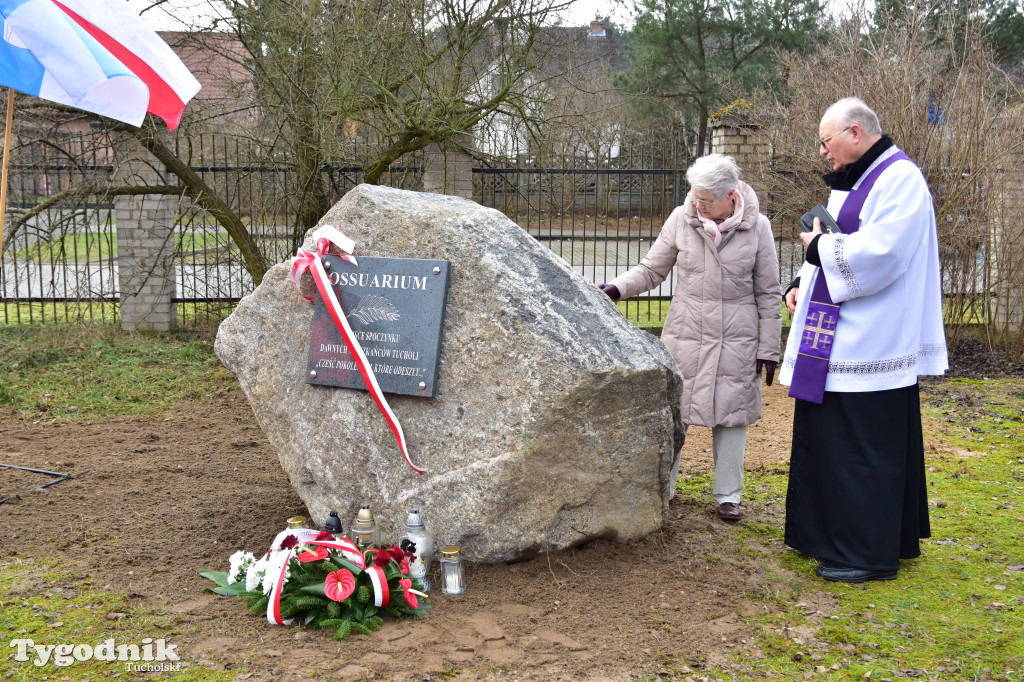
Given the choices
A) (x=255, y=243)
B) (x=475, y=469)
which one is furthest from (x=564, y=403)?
(x=255, y=243)

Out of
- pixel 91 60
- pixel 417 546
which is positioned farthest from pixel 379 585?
pixel 91 60

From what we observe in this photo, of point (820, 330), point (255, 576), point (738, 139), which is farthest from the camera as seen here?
point (738, 139)

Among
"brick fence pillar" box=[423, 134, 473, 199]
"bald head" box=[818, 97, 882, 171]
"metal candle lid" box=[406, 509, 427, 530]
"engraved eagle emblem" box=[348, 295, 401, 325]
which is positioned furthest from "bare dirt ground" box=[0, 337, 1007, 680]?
"brick fence pillar" box=[423, 134, 473, 199]

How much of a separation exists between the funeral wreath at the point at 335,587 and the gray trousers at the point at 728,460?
1.65m

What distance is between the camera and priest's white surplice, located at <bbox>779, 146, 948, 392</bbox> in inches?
135

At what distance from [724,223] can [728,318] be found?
16.8 inches

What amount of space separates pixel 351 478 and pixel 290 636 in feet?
2.43

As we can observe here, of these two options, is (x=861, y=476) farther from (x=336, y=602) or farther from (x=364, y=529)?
(x=336, y=602)

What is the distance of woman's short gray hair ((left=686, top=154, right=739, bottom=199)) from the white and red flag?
2.34 m

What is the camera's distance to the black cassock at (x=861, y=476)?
358 centimetres

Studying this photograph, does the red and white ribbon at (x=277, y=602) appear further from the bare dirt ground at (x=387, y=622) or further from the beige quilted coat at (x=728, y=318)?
the beige quilted coat at (x=728, y=318)

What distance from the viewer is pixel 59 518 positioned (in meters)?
4.21

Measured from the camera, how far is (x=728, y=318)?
4062 mm

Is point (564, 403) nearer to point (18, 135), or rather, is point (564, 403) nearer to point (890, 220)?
point (890, 220)
